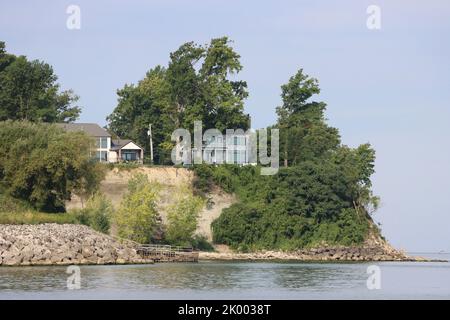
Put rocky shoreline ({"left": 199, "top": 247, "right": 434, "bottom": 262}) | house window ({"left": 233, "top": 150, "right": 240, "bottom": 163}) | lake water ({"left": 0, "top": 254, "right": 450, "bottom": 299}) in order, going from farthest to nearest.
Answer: house window ({"left": 233, "top": 150, "right": 240, "bottom": 163}) < rocky shoreline ({"left": 199, "top": 247, "right": 434, "bottom": 262}) < lake water ({"left": 0, "top": 254, "right": 450, "bottom": 299})

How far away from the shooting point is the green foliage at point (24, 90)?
101125mm

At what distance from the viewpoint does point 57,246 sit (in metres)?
67.8

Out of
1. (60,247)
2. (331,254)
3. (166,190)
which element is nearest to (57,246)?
(60,247)

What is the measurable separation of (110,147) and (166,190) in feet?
41.1

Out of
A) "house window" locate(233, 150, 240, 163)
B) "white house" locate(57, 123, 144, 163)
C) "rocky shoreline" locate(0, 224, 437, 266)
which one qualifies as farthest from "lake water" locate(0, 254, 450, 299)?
"white house" locate(57, 123, 144, 163)

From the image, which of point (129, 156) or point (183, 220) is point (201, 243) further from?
point (129, 156)

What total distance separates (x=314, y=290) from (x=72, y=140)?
91.1ft

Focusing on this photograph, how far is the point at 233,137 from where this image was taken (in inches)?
3981

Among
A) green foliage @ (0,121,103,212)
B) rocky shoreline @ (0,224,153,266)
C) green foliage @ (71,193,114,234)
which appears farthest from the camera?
green foliage @ (71,193,114,234)

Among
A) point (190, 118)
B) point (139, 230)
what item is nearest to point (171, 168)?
point (190, 118)

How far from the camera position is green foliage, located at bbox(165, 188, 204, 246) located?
84.9 m

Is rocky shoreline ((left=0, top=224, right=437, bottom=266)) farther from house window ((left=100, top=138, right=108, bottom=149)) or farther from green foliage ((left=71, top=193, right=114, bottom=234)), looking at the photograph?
house window ((left=100, top=138, right=108, bottom=149))

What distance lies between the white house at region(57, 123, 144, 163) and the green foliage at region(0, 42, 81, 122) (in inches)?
114

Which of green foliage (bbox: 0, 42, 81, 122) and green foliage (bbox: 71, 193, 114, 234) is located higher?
green foliage (bbox: 0, 42, 81, 122)
